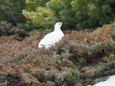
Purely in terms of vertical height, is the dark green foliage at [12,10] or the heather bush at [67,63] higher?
the dark green foliage at [12,10]

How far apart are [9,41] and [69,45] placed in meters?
2.47

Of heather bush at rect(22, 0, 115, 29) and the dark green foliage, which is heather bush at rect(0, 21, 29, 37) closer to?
heather bush at rect(22, 0, 115, 29)

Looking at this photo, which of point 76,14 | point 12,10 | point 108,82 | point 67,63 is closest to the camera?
point 108,82

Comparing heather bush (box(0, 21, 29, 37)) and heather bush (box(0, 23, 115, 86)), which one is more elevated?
heather bush (box(0, 21, 29, 37))

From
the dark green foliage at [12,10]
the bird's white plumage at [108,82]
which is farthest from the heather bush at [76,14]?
the bird's white plumage at [108,82]

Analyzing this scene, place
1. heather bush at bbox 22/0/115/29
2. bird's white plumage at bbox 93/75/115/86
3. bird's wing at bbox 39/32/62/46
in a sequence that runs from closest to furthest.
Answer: bird's white plumage at bbox 93/75/115/86 < bird's wing at bbox 39/32/62/46 < heather bush at bbox 22/0/115/29

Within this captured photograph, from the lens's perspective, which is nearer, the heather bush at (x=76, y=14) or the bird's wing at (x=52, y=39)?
the bird's wing at (x=52, y=39)

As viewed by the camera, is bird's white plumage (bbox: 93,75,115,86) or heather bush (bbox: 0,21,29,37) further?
heather bush (bbox: 0,21,29,37)

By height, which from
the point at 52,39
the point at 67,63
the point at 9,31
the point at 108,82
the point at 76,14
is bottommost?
the point at 108,82

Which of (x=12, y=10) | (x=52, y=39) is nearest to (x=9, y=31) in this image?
(x=12, y=10)

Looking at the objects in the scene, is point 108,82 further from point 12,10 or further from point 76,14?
point 12,10

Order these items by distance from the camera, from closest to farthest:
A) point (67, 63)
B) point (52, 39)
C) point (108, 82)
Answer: point (108, 82)
point (67, 63)
point (52, 39)

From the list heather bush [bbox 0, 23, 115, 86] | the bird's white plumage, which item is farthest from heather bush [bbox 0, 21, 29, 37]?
the bird's white plumage

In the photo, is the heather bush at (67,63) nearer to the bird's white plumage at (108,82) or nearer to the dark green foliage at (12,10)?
the bird's white plumage at (108,82)
